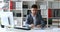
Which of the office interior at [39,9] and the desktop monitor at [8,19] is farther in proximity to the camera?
the office interior at [39,9]

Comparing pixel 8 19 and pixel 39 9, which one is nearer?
pixel 8 19

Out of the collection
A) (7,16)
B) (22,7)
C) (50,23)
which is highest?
(22,7)

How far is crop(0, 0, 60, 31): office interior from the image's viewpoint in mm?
3012

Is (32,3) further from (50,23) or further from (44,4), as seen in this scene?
(50,23)

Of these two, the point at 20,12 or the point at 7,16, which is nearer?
the point at 7,16

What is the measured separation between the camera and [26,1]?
3049 mm

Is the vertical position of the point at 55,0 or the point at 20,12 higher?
the point at 55,0

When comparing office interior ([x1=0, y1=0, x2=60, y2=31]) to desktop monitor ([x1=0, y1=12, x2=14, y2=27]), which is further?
office interior ([x1=0, y1=0, x2=60, y2=31])

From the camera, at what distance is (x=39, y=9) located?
118 inches

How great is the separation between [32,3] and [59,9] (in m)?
0.72

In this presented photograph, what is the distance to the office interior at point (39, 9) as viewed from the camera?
3.01m

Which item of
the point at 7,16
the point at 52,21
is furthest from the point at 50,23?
the point at 7,16

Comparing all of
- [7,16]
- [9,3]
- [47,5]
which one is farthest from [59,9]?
[7,16]

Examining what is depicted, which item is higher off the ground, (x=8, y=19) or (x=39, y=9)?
(x=39, y=9)
